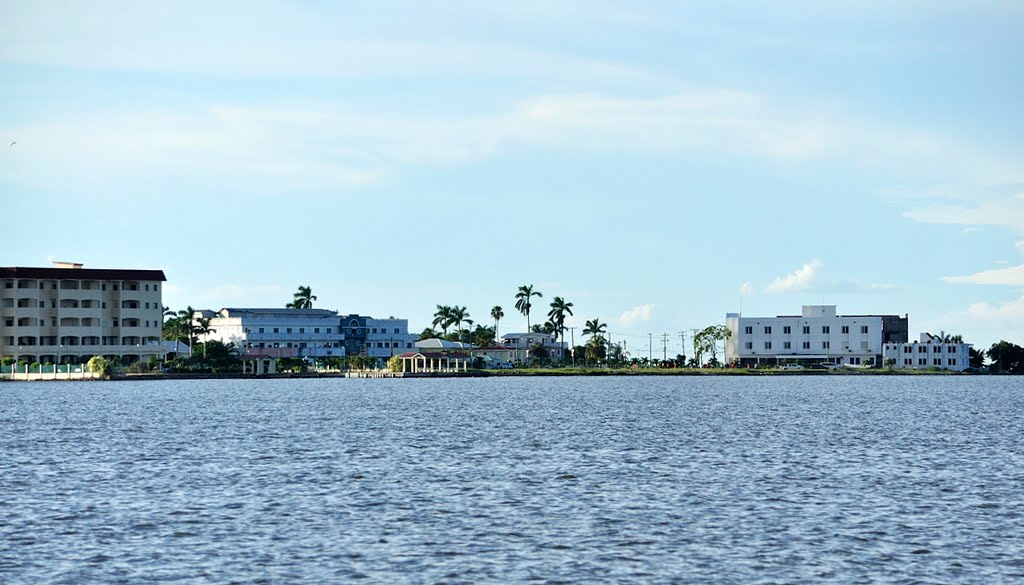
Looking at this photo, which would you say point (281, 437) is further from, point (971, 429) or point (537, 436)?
point (971, 429)

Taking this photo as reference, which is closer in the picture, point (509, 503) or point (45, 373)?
point (509, 503)

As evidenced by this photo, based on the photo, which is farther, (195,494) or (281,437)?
(281,437)

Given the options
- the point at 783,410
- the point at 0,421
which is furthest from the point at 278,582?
the point at 783,410

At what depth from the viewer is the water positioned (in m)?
30.6

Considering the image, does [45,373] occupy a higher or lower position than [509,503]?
higher

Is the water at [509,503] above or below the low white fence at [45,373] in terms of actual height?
below

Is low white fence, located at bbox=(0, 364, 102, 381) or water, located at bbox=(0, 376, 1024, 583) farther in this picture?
low white fence, located at bbox=(0, 364, 102, 381)

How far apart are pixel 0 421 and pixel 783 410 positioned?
6323cm

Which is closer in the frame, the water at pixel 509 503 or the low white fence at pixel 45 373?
the water at pixel 509 503

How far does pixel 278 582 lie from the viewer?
94.1ft

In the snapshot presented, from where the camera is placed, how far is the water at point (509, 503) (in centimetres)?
3058

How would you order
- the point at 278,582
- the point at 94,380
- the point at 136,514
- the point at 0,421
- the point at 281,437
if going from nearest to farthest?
the point at 278,582
the point at 136,514
the point at 281,437
the point at 0,421
the point at 94,380

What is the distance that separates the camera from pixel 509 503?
41.5 m

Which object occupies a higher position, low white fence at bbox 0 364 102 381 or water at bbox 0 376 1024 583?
low white fence at bbox 0 364 102 381
